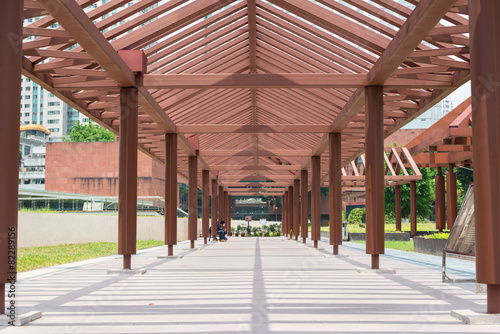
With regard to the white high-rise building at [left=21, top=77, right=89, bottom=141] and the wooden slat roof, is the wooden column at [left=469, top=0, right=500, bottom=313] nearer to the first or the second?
the wooden slat roof

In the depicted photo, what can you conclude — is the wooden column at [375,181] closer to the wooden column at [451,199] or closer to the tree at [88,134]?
the wooden column at [451,199]

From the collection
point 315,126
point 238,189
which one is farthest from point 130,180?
point 238,189

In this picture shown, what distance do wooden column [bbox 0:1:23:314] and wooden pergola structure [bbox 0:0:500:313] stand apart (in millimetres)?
13

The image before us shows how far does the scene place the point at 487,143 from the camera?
6246 millimetres

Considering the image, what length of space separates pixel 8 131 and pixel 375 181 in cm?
775

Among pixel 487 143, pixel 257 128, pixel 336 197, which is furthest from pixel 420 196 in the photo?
pixel 487 143

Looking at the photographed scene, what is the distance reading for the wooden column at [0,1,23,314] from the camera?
6.00m

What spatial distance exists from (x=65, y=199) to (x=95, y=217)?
7.20m

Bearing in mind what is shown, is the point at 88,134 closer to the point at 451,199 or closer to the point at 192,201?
the point at 192,201

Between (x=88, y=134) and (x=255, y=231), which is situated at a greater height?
(x=88, y=134)

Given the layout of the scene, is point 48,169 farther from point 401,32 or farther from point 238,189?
point 401,32

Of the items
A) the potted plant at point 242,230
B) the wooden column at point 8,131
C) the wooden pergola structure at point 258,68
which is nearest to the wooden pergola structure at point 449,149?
the wooden pergola structure at point 258,68

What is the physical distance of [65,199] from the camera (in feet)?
114

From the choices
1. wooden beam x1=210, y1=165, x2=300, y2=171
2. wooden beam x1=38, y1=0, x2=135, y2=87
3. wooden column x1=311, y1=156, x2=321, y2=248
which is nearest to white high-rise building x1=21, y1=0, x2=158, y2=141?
wooden beam x1=210, y1=165, x2=300, y2=171
